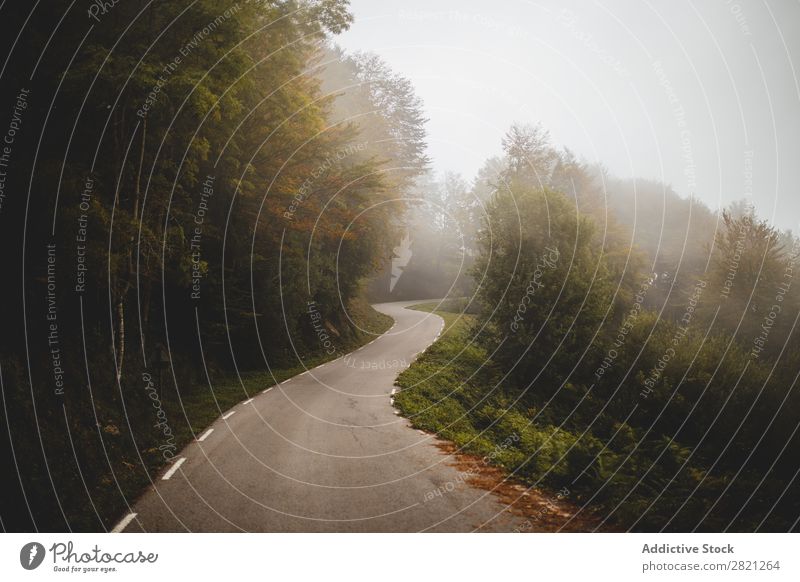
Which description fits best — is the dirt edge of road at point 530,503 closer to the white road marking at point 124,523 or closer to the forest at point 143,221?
the white road marking at point 124,523

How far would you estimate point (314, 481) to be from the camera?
7.25m

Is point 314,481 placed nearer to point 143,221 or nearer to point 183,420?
point 183,420

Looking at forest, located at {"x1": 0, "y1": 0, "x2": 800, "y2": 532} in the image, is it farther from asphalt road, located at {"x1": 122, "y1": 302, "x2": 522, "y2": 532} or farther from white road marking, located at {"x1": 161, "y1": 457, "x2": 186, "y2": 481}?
asphalt road, located at {"x1": 122, "y1": 302, "x2": 522, "y2": 532}

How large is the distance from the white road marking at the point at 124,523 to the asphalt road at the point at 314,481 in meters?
0.03

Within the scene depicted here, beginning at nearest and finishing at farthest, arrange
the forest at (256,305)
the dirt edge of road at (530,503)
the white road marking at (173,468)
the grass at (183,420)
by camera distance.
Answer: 1. the dirt edge of road at (530,503)
2. the grass at (183,420)
3. the forest at (256,305)
4. the white road marking at (173,468)

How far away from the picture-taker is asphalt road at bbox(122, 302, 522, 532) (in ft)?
19.0

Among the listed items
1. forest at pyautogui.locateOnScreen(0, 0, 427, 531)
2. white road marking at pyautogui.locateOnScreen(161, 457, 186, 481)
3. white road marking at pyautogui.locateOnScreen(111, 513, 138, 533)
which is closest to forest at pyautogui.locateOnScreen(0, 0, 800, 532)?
forest at pyautogui.locateOnScreen(0, 0, 427, 531)

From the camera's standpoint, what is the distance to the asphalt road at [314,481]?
5801 mm

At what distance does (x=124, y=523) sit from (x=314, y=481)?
289cm

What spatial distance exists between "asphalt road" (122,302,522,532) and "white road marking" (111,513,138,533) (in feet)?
0.09

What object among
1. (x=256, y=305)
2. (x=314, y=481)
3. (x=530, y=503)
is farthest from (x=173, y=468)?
(x=256, y=305)

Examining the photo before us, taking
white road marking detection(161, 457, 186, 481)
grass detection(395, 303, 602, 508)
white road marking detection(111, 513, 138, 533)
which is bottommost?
grass detection(395, 303, 602, 508)

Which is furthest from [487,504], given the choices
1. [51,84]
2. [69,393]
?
[51,84]

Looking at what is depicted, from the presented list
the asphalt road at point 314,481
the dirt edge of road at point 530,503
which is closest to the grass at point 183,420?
the asphalt road at point 314,481
